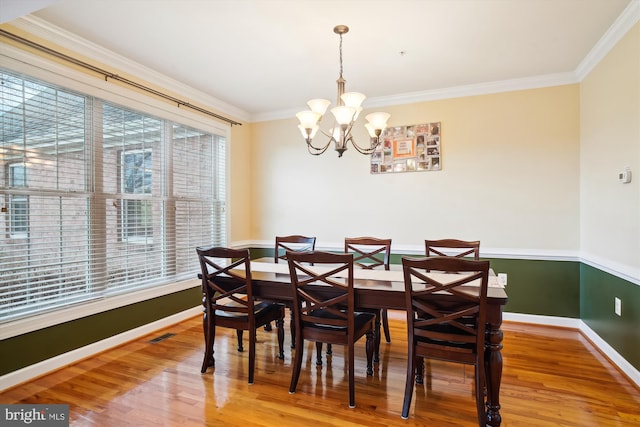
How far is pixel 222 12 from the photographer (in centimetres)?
234

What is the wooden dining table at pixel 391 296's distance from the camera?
185 centimetres

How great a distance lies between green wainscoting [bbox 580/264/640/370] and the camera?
2406 mm

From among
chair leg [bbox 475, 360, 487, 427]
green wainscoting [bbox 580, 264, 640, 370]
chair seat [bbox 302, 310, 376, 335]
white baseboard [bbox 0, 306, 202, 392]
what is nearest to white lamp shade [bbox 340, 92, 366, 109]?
chair seat [bbox 302, 310, 376, 335]

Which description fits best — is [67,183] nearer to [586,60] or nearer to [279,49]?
[279,49]

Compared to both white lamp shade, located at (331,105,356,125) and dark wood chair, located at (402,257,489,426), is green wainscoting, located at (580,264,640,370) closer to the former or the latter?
dark wood chair, located at (402,257,489,426)

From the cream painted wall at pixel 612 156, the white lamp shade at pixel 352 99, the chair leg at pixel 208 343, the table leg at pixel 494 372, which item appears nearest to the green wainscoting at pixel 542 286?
the cream painted wall at pixel 612 156

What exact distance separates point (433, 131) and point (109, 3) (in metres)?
3.20

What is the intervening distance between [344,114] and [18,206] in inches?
92.5

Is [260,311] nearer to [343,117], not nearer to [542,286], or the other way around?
[343,117]

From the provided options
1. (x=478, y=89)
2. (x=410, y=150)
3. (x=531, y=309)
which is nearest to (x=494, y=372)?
(x=531, y=309)

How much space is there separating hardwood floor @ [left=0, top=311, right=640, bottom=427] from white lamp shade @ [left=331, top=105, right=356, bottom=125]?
71.5 inches

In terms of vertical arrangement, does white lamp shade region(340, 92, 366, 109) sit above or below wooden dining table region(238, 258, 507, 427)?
above

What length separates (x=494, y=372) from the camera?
1.85 metres

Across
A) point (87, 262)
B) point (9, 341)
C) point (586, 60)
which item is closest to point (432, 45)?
point (586, 60)
